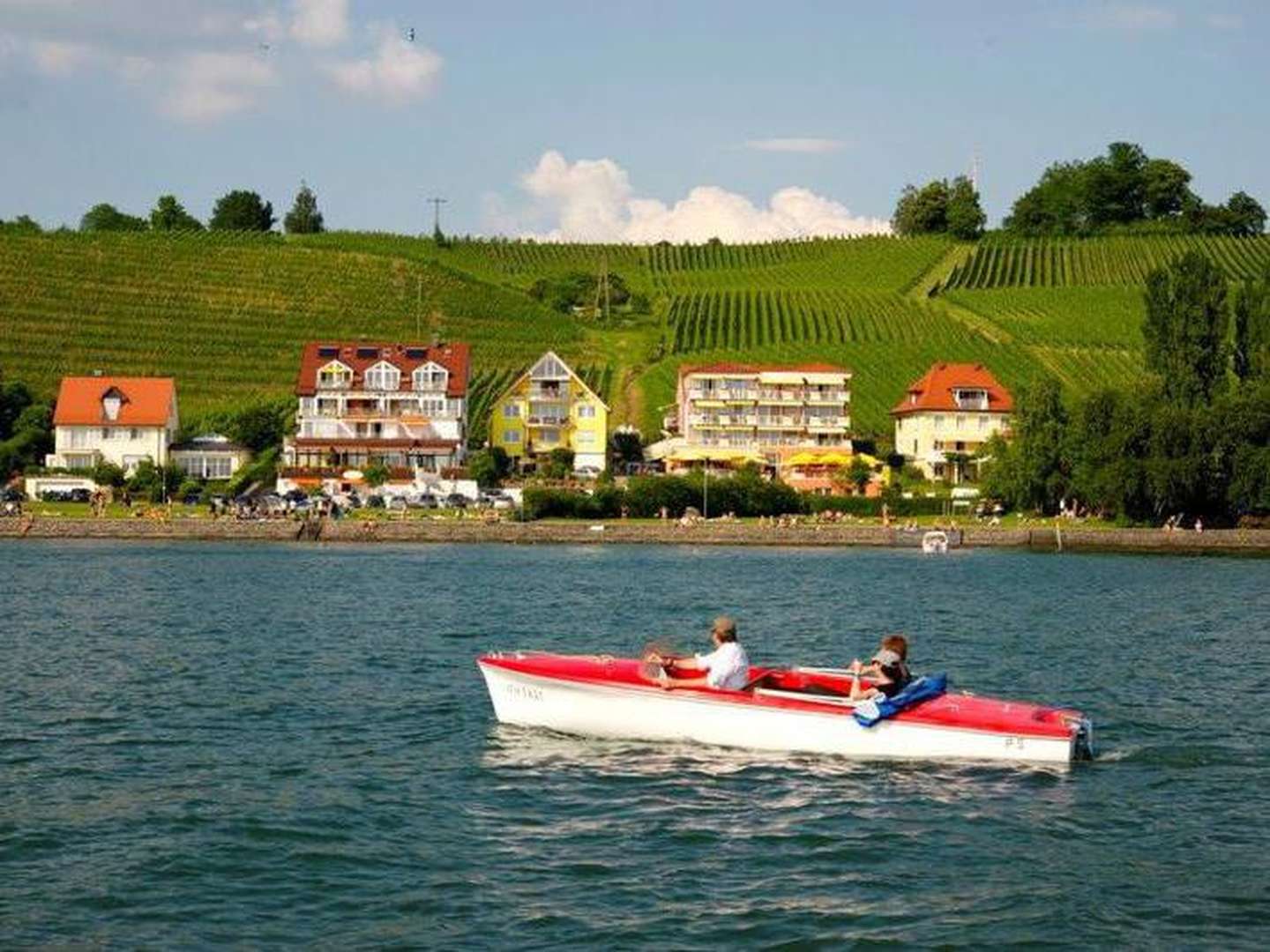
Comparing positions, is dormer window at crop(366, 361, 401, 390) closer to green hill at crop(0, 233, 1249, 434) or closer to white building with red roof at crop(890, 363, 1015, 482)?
green hill at crop(0, 233, 1249, 434)

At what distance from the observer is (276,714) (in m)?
36.2

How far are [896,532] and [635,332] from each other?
7731 centimetres

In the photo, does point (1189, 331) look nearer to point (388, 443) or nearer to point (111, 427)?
point (388, 443)

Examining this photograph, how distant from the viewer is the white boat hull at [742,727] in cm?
3034

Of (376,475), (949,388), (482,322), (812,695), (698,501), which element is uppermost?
(482,322)

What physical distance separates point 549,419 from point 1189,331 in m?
50.3

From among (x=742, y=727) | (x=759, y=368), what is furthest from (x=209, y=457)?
(x=742, y=727)

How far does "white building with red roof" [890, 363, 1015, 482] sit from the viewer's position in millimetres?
136000

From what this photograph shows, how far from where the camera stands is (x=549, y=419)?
452 ft

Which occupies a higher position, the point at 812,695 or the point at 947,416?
the point at 947,416

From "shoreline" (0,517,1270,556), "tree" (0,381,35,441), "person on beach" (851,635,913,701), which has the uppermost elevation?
"tree" (0,381,35,441)

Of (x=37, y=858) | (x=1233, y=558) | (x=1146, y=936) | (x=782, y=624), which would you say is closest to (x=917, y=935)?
(x=1146, y=936)

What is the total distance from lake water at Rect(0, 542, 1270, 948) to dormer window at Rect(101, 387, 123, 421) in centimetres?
7876

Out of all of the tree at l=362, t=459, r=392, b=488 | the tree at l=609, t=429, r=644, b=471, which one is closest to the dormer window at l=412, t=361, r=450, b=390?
the tree at l=362, t=459, r=392, b=488
